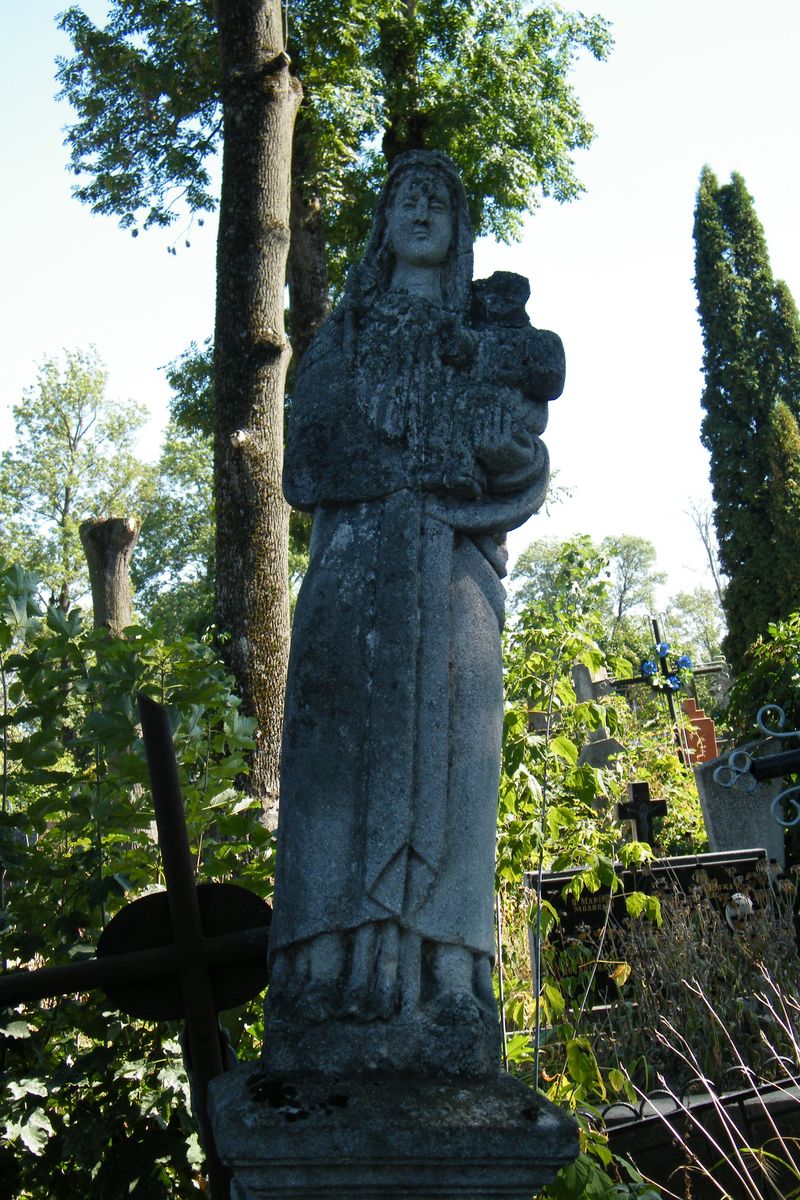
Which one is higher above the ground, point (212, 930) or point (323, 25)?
point (323, 25)

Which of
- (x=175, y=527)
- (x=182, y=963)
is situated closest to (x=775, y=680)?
(x=182, y=963)

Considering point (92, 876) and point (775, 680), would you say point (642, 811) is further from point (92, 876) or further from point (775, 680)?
point (92, 876)

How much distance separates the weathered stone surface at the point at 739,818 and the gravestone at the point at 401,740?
8.69m

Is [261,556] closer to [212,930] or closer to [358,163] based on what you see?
[212,930]

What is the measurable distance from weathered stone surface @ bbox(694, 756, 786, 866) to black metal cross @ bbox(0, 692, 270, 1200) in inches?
348

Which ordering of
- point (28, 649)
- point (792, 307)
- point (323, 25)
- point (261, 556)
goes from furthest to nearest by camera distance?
point (792, 307) < point (323, 25) < point (261, 556) < point (28, 649)

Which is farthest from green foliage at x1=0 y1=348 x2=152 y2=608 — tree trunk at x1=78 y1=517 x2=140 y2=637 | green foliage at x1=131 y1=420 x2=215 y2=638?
tree trunk at x1=78 y1=517 x2=140 y2=637

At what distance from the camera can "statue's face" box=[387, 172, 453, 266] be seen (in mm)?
3316

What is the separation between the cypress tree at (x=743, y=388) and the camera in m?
20.0

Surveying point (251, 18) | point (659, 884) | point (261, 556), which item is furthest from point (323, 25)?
point (659, 884)

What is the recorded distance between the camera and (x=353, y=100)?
13250mm

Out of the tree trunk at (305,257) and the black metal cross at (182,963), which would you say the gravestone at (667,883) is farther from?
the tree trunk at (305,257)

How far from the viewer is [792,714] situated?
35.8 ft

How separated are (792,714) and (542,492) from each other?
28.4 ft
